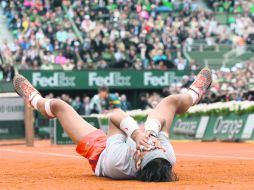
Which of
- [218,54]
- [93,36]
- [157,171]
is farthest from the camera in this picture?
[218,54]

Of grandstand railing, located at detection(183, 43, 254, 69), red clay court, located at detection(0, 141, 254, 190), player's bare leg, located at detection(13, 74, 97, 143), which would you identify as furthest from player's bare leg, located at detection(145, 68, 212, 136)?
grandstand railing, located at detection(183, 43, 254, 69)

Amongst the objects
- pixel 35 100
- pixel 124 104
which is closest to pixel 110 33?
pixel 124 104

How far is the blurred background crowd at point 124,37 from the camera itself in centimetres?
3234

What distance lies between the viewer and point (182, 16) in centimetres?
3844

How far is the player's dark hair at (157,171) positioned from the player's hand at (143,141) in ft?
0.60

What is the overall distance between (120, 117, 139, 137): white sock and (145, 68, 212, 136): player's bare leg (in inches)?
6.0

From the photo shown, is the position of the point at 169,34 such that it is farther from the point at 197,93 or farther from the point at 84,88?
the point at 197,93

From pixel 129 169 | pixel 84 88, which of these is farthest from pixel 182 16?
pixel 129 169

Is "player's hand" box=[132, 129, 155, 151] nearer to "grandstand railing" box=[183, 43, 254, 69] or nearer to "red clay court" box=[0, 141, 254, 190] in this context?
"red clay court" box=[0, 141, 254, 190]

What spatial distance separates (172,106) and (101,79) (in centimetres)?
2273

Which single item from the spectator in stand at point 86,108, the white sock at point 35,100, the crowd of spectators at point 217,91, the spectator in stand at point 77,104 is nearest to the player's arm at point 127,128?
the white sock at point 35,100

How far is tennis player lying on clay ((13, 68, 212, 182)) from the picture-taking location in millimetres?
9344

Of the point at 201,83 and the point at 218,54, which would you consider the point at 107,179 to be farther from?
the point at 218,54

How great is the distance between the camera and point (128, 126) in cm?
983
